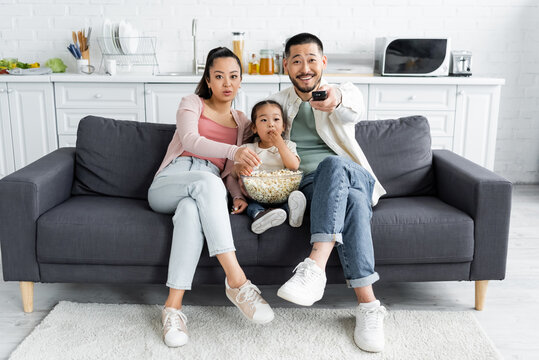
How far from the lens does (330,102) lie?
2.14 metres

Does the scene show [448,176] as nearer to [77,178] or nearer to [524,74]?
[77,178]

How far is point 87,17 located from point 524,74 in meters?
3.30

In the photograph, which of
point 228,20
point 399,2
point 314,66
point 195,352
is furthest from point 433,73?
point 195,352

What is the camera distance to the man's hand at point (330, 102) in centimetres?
213

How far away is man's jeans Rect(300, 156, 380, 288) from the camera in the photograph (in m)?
1.91

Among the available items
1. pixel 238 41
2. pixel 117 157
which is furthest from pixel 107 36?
pixel 117 157

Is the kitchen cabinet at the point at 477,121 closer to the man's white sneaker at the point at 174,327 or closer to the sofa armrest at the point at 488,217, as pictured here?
the sofa armrest at the point at 488,217

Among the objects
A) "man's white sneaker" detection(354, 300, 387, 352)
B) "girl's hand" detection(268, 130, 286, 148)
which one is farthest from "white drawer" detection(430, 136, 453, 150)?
"man's white sneaker" detection(354, 300, 387, 352)

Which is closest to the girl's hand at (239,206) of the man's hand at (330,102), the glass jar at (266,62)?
the man's hand at (330,102)

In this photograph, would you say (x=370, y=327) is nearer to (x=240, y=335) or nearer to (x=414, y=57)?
(x=240, y=335)

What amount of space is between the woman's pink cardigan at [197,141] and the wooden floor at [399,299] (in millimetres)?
514

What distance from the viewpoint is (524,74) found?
418 cm

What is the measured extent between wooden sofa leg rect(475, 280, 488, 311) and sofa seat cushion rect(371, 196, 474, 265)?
14 cm

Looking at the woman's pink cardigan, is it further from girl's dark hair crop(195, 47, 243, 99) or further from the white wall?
the white wall
